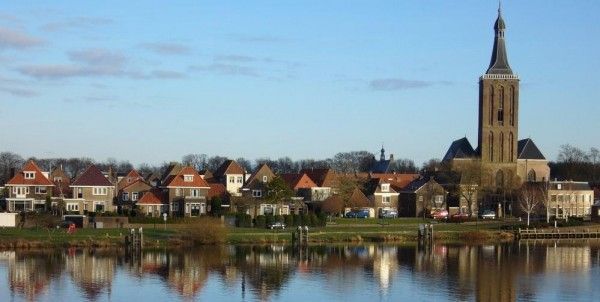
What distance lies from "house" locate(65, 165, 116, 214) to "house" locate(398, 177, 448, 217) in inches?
1180

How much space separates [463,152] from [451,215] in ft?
66.5

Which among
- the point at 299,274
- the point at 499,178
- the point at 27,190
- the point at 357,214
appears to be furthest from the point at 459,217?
the point at 299,274

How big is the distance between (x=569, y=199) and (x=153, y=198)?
43.4 metres

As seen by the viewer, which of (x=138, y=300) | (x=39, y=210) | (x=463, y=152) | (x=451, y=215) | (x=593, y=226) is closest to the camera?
(x=138, y=300)

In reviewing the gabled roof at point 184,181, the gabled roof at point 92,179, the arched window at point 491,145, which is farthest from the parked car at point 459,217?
the gabled roof at point 92,179

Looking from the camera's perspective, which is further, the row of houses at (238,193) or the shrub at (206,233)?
the row of houses at (238,193)

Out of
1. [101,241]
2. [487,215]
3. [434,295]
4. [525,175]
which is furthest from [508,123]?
[434,295]

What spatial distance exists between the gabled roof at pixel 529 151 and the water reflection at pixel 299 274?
49093mm

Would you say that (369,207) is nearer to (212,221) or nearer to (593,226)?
(593,226)

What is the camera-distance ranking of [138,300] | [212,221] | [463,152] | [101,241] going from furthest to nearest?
[463,152] → [212,221] → [101,241] → [138,300]

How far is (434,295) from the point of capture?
137 feet

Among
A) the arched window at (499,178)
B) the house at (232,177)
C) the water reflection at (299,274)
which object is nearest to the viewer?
the water reflection at (299,274)

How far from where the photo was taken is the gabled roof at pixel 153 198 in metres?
81.8

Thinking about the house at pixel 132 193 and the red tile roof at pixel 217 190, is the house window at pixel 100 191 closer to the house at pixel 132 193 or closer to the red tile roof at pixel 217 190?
the house at pixel 132 193
